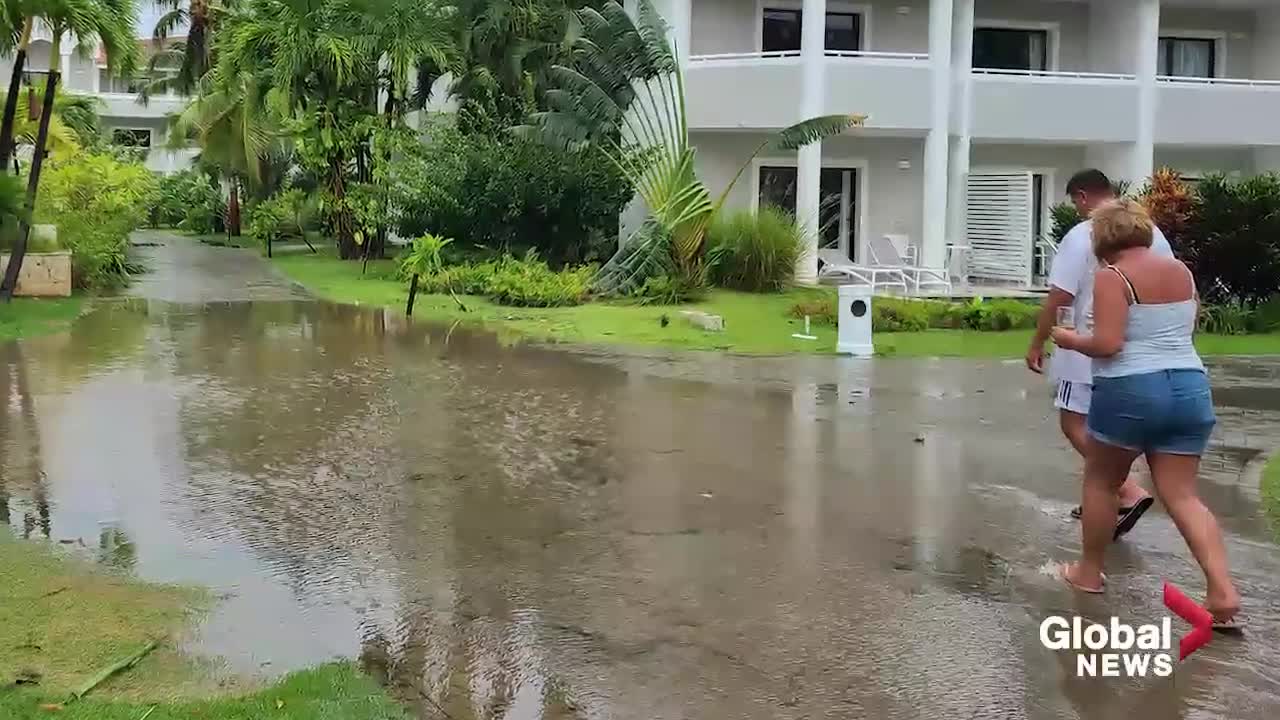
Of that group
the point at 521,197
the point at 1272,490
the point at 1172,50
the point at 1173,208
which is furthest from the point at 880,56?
the point at 1272,490

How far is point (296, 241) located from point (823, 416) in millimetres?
30554

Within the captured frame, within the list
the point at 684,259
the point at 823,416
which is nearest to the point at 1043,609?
the point at 823,416

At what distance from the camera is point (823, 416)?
10641 mm

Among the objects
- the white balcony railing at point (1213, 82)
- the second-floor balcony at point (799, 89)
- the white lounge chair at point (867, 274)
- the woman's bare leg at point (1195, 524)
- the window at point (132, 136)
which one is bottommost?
the woman's bare leg at point (1195, 524)

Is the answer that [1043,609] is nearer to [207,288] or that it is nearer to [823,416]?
[823,416]

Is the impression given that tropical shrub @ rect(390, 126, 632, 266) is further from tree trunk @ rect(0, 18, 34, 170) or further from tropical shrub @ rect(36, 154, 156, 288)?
tree trunk @ rect(0, 18, 34, 170)

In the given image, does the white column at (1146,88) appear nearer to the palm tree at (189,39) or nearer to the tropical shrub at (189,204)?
the palm tree at (189,39)

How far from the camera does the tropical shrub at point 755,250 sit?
2116 cm

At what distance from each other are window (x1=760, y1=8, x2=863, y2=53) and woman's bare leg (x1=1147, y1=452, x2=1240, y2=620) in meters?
20.2

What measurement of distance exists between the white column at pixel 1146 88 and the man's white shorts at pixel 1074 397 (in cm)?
1925

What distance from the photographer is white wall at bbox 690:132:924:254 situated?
80.3 feet

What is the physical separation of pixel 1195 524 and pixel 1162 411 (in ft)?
1.60

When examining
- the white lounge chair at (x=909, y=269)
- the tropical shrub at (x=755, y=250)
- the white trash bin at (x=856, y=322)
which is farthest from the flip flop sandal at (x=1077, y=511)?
the white lounge chair at (x=909, y=269)

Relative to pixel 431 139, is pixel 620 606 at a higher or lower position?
lower
